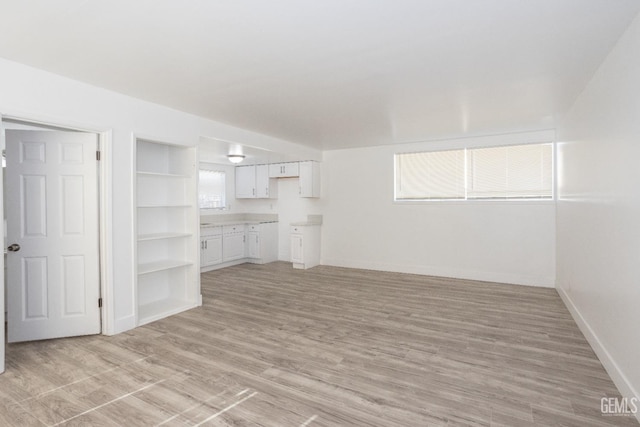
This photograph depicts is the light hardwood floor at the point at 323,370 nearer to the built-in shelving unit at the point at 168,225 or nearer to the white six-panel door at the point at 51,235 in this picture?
the white six-panel door at the point at 51,235

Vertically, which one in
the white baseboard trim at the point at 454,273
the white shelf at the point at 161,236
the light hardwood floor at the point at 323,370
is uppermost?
the white shelf at the point at 161,236

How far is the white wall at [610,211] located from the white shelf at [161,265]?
4.22m

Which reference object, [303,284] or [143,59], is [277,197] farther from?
[143,59]

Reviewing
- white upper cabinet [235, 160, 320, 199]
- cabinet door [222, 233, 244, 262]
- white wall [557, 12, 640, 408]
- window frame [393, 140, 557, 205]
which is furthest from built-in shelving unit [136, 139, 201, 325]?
white wall [557, 12, 640, 408]

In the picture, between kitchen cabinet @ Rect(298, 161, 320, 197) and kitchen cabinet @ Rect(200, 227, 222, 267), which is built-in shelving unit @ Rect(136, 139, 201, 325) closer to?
kitchen cabinet @ Rect(200, 227, 222, 267)

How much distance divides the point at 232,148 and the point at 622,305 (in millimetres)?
4973

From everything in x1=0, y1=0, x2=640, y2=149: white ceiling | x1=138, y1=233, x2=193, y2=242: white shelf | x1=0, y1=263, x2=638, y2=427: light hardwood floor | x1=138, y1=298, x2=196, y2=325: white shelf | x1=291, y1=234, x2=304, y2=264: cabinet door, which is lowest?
x1=0, y1=263, x2=638, y2=427: light hardwood floor

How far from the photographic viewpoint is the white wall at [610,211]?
6.93 feet

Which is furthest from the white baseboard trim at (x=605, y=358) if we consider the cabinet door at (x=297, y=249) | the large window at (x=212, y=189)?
the large window at (x=212, y=189)

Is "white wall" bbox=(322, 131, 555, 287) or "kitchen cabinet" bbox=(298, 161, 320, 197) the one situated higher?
"kitchen cabinet" bbox=(298, 161, 320, 197)

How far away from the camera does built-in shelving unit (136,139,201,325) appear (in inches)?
165

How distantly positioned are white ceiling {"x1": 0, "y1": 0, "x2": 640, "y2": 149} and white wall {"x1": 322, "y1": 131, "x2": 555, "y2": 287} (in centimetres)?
198

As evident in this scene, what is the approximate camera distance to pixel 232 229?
7.05 meters

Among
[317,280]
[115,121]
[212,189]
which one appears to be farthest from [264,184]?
[115,121]
